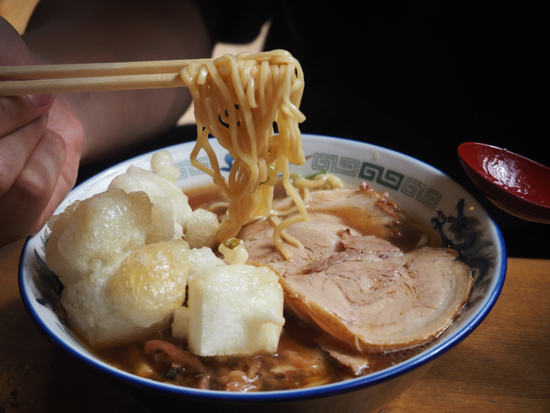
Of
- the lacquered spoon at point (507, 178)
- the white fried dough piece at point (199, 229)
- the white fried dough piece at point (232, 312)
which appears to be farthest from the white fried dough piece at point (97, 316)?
the lacquered spoon at point (507, 178)

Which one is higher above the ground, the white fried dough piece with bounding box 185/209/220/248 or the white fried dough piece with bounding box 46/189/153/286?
the white fried dough piece with bounding box 46/189/153/286

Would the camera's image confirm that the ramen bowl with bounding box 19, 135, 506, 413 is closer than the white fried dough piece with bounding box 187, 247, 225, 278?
Yes

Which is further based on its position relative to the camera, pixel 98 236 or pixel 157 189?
pixel 157 189

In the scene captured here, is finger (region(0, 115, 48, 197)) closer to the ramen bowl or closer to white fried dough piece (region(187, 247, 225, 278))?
the ramen bowl

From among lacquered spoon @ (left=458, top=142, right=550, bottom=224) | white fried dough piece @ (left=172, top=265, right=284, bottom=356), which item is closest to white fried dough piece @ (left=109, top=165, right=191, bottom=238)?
white fried dough piece @ (left=172, top=265, right=284, bottom=356)

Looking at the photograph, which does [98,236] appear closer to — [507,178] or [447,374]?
[447,374]

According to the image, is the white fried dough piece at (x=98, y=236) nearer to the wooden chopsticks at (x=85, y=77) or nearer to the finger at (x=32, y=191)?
the finger at (x=32, y=191)

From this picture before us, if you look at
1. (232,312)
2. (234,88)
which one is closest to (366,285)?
(232,312)
